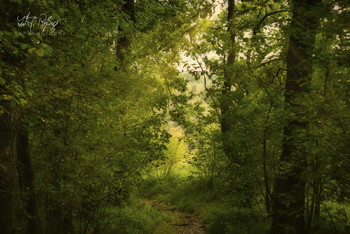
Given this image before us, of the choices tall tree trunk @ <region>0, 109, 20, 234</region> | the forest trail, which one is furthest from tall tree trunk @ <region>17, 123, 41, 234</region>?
the forest trail

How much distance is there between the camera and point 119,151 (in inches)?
249

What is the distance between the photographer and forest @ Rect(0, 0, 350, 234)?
145 inches

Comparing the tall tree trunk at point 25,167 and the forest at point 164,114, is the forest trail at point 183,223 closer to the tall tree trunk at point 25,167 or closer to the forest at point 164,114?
the forest at point 164,114

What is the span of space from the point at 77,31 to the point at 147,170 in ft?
12.8

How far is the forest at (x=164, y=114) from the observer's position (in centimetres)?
367

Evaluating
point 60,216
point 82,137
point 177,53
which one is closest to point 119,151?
point 82,137

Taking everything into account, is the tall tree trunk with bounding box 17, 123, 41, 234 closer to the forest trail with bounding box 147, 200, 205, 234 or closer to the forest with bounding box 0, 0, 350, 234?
the forest with bounding box 0, 0, 350, 234

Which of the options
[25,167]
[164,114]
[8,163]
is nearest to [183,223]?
[164,114]

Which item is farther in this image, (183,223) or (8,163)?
(183,223)

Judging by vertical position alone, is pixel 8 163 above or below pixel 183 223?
above

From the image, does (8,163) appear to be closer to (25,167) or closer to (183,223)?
(25,167)

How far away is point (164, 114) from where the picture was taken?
7230 mm

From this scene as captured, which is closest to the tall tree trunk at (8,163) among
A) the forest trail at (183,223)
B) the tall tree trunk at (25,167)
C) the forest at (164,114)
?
the forest at (164,114)

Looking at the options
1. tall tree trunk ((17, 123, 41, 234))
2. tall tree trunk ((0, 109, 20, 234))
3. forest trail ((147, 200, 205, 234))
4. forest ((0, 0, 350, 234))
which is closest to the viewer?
forest ((0, 0, 350, 234))
